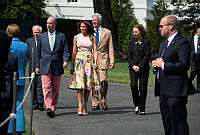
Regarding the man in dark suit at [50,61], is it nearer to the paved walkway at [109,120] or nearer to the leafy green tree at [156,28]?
the paved walkway at [109,120]

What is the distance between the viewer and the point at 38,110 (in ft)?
41.1

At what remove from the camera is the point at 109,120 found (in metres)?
11.1

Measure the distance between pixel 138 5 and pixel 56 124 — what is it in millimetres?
59895

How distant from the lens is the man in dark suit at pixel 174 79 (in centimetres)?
750

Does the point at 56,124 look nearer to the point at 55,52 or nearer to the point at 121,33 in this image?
the point at 55,52

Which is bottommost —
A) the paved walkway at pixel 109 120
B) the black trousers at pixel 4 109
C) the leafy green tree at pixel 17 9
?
the paved walkway at pixel 109 120

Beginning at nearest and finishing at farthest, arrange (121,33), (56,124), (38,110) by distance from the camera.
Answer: (56,124) → (38,110) → (121,33)

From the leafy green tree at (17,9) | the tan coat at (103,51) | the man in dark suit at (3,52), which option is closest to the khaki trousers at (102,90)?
the tan coat at (103,51)

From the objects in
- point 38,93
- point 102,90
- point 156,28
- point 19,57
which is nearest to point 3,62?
point 19,57

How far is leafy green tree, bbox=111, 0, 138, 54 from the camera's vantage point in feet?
169

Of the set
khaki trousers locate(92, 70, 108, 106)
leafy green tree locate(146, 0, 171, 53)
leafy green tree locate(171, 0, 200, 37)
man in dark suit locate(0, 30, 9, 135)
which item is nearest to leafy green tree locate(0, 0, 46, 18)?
leafy green tree locate(146, 0, 171, 53)

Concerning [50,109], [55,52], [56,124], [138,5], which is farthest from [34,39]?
[138,5]

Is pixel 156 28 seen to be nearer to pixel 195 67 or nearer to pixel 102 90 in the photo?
pixel 195 67

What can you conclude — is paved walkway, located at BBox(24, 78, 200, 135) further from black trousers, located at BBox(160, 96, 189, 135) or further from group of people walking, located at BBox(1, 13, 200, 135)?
black trousers, located at BBox(160, 96, 189, 135)
